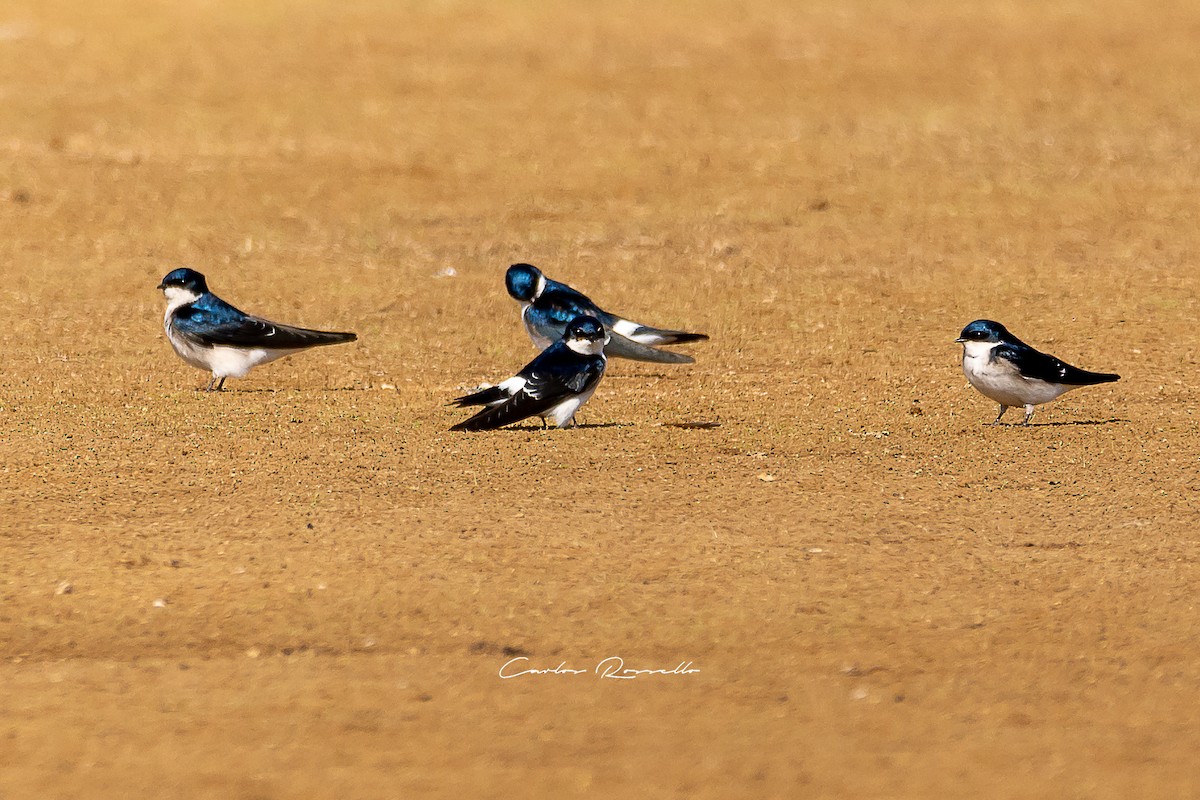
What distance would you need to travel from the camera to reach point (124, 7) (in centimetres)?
2405

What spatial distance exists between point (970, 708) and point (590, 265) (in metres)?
8.83

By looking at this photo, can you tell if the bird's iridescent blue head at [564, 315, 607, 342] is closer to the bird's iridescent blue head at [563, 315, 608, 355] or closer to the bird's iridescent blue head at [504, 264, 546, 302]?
the bird's iridescent blue head at [563, 315, 608, 355]

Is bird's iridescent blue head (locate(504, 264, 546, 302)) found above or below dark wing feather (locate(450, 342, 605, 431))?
above

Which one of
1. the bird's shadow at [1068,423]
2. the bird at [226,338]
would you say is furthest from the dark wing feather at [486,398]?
the bird's shadow at [1068,423]

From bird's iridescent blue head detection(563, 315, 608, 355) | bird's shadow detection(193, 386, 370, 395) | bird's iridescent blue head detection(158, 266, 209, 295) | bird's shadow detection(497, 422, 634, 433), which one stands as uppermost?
bird's iridescent blue head detection(158, 266, 209, 295)

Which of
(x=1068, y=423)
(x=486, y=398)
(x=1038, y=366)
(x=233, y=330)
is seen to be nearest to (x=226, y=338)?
(x=233, y=330)

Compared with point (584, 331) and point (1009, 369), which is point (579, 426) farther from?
point (1009, 369)

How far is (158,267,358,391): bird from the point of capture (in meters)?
9.59

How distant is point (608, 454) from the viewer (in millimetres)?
8164

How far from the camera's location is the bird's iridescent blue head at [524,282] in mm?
10852

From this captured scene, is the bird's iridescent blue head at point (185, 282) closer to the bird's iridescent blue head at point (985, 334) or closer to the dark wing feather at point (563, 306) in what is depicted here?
the dark wing feather at point (563, 306)

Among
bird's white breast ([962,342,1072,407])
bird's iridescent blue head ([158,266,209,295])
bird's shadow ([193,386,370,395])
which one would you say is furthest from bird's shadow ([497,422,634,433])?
bird's iridescent blue head ([158,266,209,295])

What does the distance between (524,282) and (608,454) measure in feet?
9.55

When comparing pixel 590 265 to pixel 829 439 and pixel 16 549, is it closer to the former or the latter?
pixel 829 439
